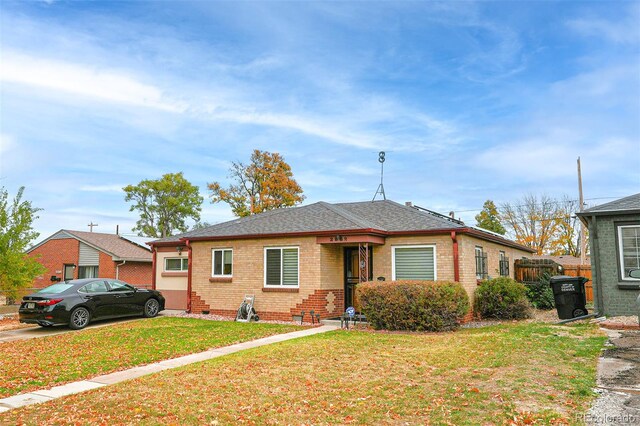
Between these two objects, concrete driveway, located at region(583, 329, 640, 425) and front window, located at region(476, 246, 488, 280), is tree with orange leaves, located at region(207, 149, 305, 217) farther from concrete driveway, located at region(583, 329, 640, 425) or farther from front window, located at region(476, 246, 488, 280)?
concrete driveway, located at region(583, 329, 640, 425)

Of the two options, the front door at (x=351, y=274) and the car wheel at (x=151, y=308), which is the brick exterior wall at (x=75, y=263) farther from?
the front door at (x=351, y=274)

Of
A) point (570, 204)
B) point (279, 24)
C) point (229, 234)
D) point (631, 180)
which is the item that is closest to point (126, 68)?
point (279, 24)

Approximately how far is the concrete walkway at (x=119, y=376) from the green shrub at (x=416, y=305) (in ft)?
8.19

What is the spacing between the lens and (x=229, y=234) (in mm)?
17094

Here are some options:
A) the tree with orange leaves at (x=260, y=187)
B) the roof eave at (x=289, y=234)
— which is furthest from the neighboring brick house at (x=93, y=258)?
the roof eave at (x=289, y=234)

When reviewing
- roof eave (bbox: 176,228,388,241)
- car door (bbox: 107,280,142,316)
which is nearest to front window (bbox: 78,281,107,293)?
car door (bbox: 107,280,142,316)

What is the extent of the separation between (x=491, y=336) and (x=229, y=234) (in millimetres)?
9677

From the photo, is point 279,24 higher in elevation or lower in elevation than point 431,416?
higher

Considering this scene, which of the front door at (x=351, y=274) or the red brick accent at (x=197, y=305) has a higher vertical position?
the front door at (x=351, y=274)

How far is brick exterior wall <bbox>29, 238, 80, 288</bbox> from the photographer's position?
31694 mm

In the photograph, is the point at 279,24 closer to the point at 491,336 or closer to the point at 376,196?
the point at 376,196

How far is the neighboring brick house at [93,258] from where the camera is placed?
30.0 m

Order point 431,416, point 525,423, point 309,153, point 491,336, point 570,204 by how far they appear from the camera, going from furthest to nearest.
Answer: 1. point 570,204
2. point 309,153
3. point 491,336
4. point 431,416
5. point 525,423

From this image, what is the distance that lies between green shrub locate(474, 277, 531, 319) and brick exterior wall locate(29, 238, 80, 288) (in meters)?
26.6
